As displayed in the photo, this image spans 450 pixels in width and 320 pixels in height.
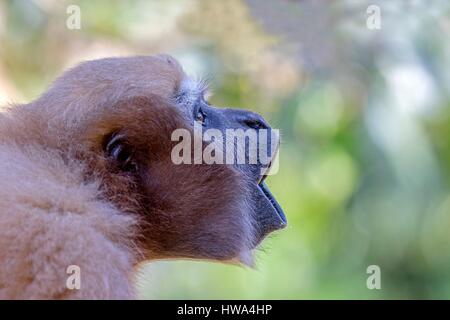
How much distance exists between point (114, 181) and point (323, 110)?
20.7 ft

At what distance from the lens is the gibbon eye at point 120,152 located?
2.59 metres

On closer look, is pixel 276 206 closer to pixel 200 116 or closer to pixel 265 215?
pixel 265 215

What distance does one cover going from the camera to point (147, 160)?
2.67m

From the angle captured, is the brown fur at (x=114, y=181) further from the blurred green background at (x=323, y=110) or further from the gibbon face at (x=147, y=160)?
the blurred green background at (x=323, y=110)

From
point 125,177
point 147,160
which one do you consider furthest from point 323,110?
point 125,177

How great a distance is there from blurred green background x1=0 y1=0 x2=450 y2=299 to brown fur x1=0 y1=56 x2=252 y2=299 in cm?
440

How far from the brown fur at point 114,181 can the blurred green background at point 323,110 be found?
4.40 m

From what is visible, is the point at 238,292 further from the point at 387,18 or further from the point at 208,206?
the point at 208,206

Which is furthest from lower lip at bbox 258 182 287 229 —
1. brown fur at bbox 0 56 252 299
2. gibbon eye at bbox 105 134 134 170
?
gibbon eye at bbox 105 134 134 170

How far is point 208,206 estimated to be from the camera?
2.72 m

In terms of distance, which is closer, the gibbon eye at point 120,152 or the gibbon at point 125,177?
the gibbon at point 125,177

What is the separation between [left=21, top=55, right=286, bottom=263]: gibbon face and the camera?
101 inches

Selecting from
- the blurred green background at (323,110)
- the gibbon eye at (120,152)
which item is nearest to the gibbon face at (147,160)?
the gibbon eye at (120,152)

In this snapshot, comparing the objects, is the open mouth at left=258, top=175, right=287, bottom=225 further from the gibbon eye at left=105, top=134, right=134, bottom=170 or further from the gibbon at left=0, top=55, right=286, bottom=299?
the gibbon eye at left=105, top=134, right=134, bottom=170
